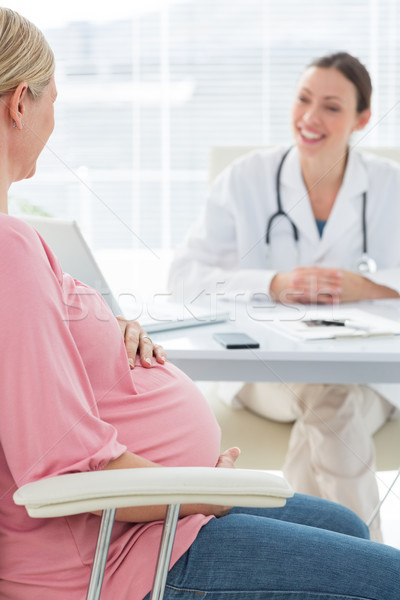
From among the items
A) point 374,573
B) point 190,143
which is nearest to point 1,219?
point 374,573

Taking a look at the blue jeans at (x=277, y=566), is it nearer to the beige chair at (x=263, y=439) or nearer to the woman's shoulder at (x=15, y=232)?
the woman's shoulder at (x=15, y=232)

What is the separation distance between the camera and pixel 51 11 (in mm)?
3549

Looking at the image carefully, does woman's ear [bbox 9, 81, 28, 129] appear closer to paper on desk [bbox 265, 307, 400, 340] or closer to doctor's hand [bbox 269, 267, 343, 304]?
paper on desk [bbox 265, 307, 400, 340]

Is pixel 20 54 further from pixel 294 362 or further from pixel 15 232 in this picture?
pixel 294 362

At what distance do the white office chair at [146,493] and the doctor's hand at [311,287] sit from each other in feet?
3.13

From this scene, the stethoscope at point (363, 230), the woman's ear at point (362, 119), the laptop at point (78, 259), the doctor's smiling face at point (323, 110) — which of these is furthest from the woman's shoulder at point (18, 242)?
the woman's ear at point (362, 119)

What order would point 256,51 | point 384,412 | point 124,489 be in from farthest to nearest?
point 256,51 → point 384,412 → point 124,489

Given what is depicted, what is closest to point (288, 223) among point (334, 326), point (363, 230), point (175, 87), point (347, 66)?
point (363, 230)

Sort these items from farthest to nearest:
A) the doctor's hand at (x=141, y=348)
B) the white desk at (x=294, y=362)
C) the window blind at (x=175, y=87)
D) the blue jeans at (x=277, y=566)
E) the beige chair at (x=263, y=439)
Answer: the window blind at (x=175, y=87)
the beige chair at (x=263, y=439)
the white desk at (x=294, y=362)
the doctor's hand at (x=141, y=348)
the blue jeans at (x=277, y=566)

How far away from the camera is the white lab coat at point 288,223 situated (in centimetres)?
185

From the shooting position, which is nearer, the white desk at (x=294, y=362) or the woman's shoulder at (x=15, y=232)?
the woman's shoulder at (x=15, y=232)

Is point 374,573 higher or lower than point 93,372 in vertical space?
lower

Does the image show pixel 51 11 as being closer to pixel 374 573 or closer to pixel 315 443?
pixel 315 443

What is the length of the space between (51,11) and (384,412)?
3.01 metres
